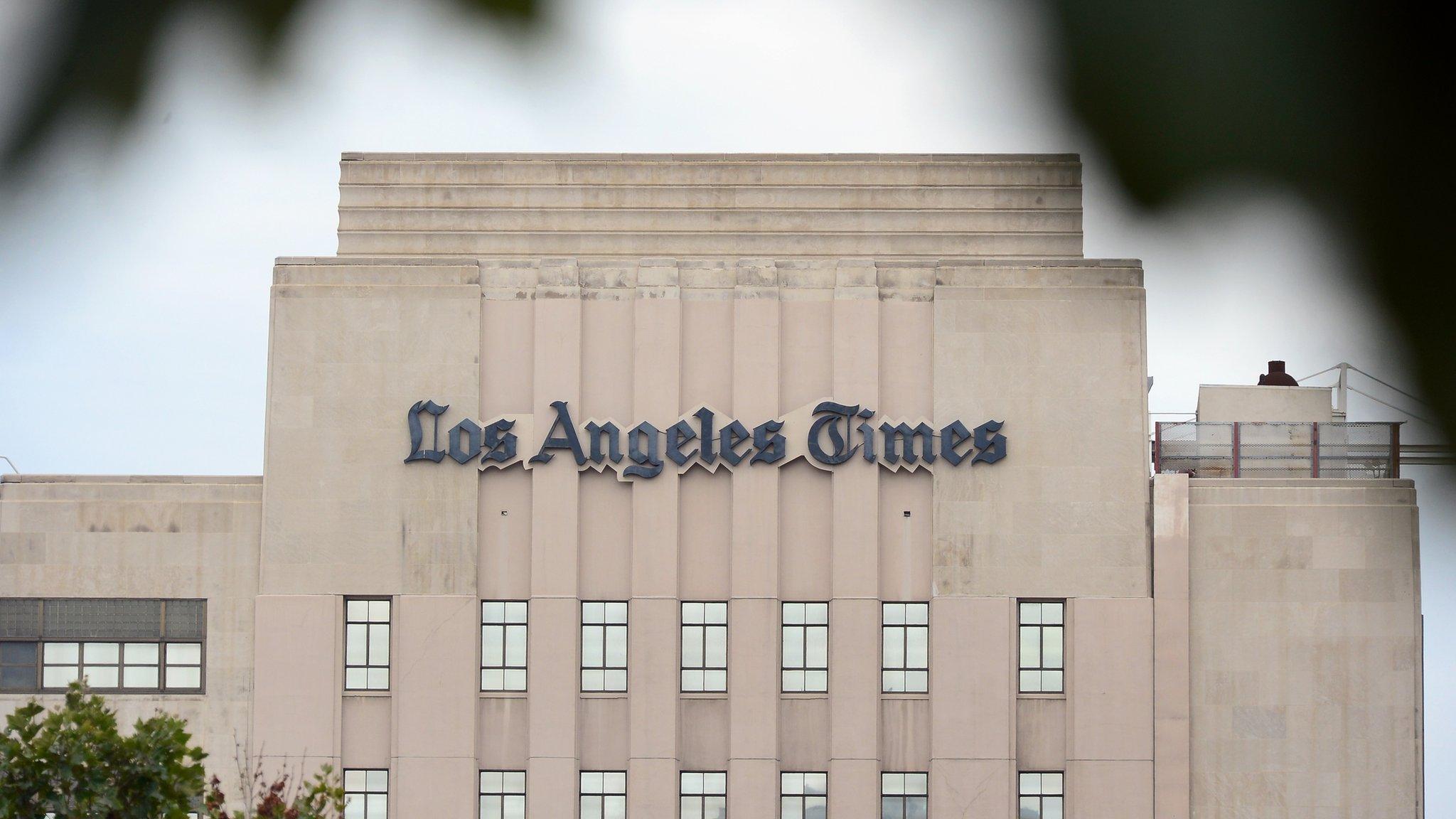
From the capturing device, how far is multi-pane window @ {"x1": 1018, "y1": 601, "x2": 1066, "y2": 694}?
34062 millimetres

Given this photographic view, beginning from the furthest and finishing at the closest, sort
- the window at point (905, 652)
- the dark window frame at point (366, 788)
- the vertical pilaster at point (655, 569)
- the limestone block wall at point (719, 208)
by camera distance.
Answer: the limestone block wall at point (719, 208), the window at point (905, 652), the dark window frame at point (366, 788), the vertical pilaster at point (655, 569)

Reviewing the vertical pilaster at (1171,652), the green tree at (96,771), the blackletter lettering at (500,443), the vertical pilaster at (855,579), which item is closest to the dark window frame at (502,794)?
the vertical pilaster at (855,579)

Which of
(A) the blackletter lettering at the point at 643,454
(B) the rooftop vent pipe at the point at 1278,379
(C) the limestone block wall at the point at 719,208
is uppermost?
(C) the limestone block wall at the point at 719,208

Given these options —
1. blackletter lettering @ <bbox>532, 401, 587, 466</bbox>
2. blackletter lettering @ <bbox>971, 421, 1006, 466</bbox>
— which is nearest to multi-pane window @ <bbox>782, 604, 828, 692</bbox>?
blackletter lettering @ <bbox>971, 421, 1006, 466</bbox>

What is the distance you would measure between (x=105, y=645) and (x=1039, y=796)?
64.1 ft

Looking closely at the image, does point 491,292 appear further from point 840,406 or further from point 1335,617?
point 1335,617

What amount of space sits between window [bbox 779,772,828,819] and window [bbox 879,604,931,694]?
7.69ft

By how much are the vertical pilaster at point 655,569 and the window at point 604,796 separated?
25 centimetres

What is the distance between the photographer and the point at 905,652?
3400 centimetres

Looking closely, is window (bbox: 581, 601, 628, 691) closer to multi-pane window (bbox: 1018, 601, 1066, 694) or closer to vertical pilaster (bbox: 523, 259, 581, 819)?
vertical pilaster (bbox: 523, 259, 581, 819)

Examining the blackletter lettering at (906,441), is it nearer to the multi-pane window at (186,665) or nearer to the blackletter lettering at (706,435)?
the blackletter lettering at (706,435)

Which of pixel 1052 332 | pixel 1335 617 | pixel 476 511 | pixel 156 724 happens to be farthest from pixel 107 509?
pixel 1335 617

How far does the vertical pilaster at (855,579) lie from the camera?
33562mm

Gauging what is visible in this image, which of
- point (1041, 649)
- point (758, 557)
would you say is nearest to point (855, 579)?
point (758, 557)
